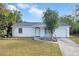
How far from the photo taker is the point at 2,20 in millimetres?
7188

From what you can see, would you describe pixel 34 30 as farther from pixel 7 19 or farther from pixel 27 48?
pixel 7 19

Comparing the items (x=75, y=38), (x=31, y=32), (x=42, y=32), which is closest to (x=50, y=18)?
(x=42, y=32)

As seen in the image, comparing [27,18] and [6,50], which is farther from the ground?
[27,18]

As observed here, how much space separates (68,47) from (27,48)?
726mm

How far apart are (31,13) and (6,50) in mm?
789

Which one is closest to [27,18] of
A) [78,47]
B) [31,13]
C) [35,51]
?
[31,13]

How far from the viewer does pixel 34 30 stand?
7.22 meters

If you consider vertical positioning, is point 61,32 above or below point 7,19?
below

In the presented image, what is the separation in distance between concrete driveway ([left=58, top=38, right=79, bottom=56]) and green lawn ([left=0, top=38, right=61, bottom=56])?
0.29ft

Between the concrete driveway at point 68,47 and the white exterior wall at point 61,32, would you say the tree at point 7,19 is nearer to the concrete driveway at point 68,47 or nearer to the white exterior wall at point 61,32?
the white exterior wall at point 61,32

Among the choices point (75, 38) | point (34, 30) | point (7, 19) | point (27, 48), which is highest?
point (7, 19)

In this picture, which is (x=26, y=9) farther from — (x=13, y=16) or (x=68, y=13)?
(x=68, y=13)

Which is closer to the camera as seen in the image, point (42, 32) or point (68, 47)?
point (68, 47)

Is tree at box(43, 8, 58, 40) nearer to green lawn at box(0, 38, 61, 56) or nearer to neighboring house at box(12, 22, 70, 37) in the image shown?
neighboring house at box(12, 22, 70, 37)
